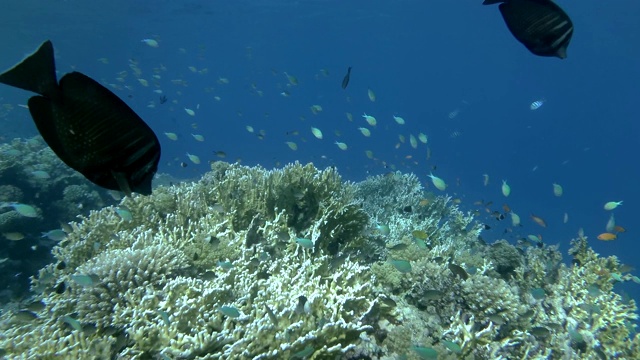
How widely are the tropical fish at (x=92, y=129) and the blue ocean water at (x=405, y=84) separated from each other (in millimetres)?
13028

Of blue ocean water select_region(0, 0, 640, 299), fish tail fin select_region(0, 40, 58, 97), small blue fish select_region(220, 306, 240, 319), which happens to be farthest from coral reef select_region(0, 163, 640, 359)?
blue ocean water select_region(0, 0, 640, 299)

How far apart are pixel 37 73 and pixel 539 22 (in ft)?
8.06

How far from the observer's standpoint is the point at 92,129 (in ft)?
4.41

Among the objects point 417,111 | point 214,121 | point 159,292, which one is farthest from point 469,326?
point 214,121

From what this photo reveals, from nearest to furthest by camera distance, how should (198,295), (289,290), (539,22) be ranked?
1. (539,22)
2. (198,295)
3. (289,290)

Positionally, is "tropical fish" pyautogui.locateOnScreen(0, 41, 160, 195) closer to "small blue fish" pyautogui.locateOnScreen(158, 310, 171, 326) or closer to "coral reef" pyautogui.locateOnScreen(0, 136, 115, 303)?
"small blue fish" pyautogui.locateOnScreen(158, 310, 171, 326)

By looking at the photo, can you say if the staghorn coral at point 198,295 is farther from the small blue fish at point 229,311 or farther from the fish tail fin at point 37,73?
the fish tail fin at point 37,73

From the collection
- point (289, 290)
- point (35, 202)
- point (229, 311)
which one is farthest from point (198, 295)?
point (35, 202)

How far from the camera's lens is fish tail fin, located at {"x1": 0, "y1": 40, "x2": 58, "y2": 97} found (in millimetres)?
1084

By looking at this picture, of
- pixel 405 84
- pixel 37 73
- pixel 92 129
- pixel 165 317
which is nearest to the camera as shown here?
pixel 37 73

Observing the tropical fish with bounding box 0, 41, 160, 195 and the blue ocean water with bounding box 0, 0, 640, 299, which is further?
the blue ocean water with bounding box 0, 0, 640, 299

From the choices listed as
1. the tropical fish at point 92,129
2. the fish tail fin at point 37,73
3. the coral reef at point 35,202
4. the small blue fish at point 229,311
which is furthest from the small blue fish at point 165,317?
the coral reef at point 35,202

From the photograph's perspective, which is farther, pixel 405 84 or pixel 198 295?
pixel 405 84

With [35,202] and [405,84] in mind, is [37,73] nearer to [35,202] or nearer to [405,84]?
[35,202]
